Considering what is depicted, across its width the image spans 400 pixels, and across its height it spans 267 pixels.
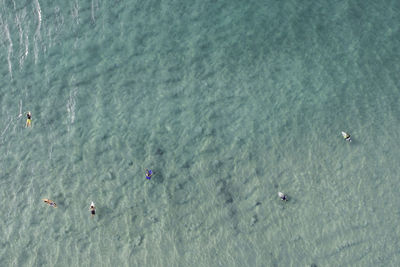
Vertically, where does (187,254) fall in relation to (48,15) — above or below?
below

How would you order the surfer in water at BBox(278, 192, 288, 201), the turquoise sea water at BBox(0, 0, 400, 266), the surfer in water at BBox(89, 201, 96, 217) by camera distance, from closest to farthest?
1. the turquoise sea water at BBox(0, 0, 400, 266)
2. the surfer in water at BBox(89, 201, 96, 217)
3. the surfer in water at BBox(278, 192, 288, 201)

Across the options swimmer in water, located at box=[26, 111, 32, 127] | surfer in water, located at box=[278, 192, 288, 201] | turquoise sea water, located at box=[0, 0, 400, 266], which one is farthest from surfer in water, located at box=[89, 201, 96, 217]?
surfer in water, located at box=[278, 192, 288, 201]

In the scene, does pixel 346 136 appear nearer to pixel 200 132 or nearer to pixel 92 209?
pixel 200 132

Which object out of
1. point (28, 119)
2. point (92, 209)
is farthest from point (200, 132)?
point (28, 119)

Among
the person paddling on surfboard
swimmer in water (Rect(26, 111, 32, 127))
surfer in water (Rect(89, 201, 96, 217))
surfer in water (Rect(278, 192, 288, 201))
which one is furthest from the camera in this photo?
swimmer in water (Rect(26, 111, 32, 127))

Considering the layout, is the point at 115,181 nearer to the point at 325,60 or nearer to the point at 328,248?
the point at 328,248

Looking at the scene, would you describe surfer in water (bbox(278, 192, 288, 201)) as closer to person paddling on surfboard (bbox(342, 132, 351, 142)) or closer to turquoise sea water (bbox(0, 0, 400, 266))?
turquoise sea water (bbox(0, 0, 400, 266))

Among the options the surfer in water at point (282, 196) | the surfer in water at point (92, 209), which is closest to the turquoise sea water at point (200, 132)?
the surfer in water at point (92, 209)

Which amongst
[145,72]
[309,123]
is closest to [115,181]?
[145,72]
